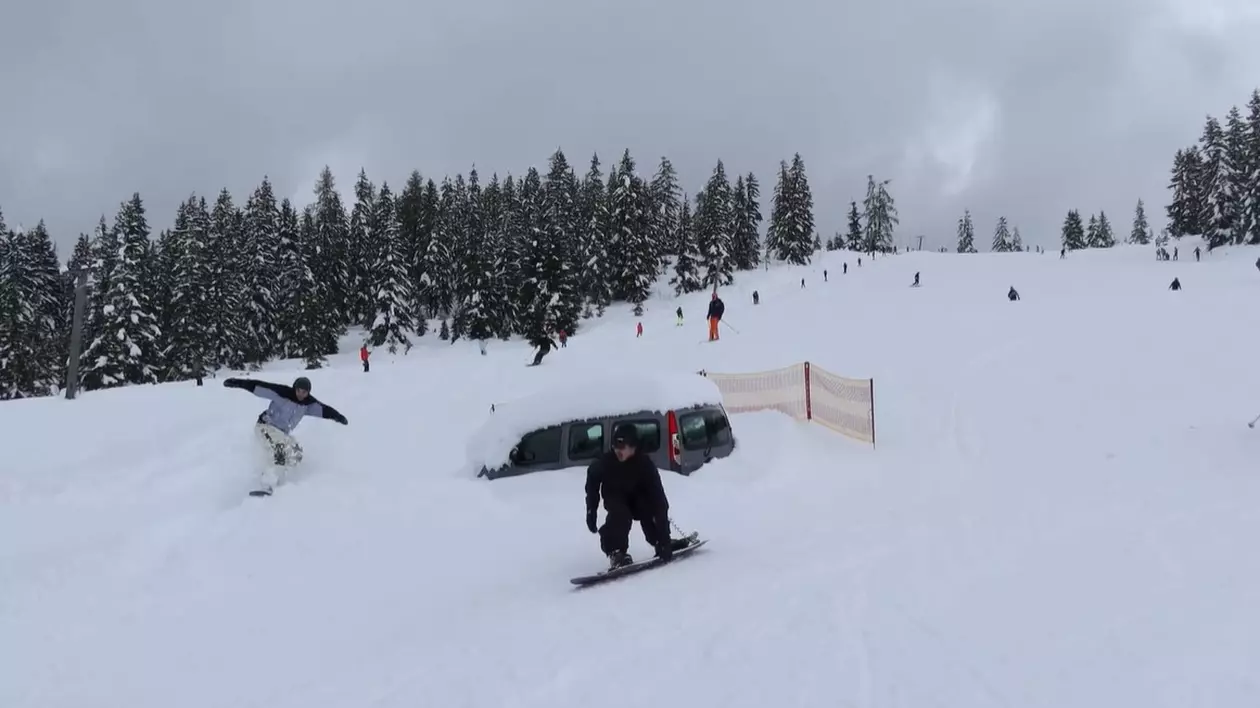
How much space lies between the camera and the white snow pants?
32.6 ft

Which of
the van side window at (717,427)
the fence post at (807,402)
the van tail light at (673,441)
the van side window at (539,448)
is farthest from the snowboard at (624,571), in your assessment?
the fence post at (807,402)

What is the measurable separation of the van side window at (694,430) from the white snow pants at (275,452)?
5588 millimetres

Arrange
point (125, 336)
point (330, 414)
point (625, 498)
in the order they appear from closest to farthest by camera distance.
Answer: point (625, 498)
point (330, 414)
point (125, 336)

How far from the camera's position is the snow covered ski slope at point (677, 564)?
452cm

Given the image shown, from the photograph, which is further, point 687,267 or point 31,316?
point 687,267

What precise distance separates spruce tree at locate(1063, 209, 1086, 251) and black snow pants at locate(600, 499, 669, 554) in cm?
11558

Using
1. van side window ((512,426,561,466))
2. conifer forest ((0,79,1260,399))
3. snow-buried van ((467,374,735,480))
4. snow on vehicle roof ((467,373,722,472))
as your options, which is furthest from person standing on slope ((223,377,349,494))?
conifer forest ((0,79,1260,399))

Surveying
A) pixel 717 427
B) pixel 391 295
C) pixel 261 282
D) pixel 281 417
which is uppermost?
pixel 261 282

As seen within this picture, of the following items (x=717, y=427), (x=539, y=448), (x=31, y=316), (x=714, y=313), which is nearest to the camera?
→ (x=539, y=448)

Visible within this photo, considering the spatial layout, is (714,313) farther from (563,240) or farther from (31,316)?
(31,316)

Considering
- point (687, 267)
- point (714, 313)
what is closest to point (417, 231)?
point (687, 267)

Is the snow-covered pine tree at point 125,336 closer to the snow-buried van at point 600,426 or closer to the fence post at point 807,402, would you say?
the snow-buried van at point 600,426

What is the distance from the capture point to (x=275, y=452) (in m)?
10.1

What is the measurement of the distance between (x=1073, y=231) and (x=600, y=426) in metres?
116
